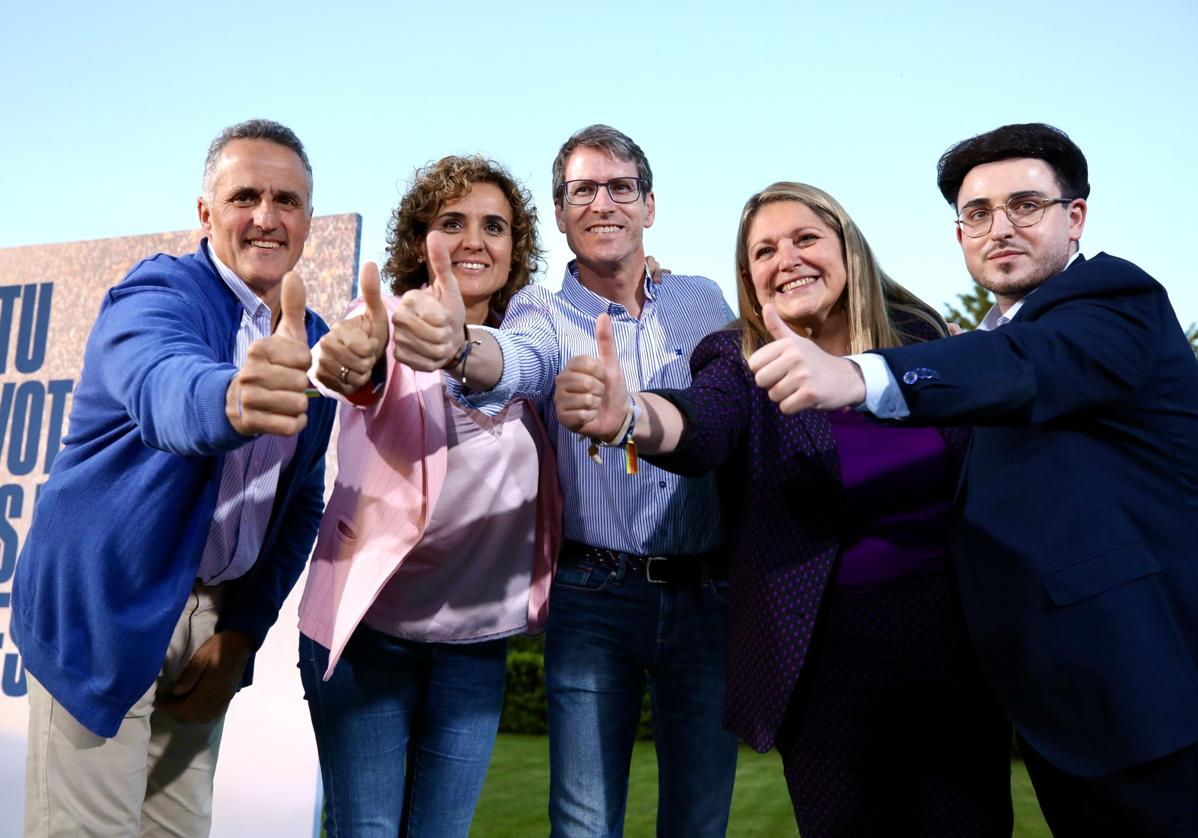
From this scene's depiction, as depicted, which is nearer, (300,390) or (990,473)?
(300,390)

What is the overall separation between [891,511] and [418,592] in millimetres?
958

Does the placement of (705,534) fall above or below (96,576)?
above

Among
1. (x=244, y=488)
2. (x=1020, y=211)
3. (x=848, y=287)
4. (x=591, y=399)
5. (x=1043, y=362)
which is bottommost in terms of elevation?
(x=244, y=488)

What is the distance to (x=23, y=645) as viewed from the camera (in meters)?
1.99

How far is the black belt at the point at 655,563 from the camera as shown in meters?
2.16

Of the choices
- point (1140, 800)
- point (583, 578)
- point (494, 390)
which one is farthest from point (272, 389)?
point (1140, 800)

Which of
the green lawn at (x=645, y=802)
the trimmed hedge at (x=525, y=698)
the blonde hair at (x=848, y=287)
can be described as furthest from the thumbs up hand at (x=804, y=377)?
the trimmed hedge at (x=525, y=698)

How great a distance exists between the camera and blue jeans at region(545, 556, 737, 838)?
215 cm

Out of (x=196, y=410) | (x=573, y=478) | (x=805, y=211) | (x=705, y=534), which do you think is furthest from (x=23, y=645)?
(x=805, y=211)

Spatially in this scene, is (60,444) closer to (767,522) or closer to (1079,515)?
(767,522)

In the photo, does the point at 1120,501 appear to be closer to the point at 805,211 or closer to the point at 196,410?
the point at 805,211

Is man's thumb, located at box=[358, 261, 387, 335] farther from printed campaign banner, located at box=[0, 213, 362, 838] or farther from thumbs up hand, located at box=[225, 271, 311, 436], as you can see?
printed campaign banner, located at box=[0, 213, 362, 838]

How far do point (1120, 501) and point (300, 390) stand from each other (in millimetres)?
1295

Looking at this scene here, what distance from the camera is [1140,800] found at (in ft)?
5.21
